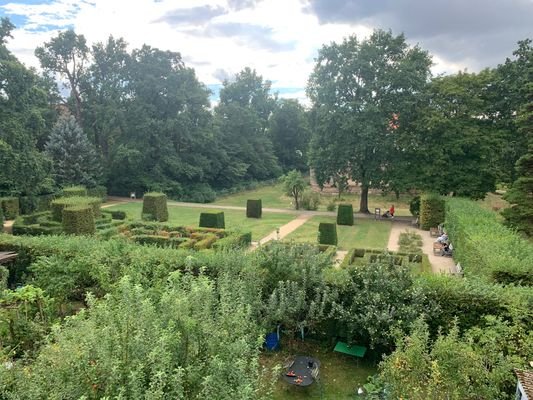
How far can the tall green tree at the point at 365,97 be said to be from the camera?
2844 centimetres

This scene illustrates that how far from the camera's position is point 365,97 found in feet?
97.0

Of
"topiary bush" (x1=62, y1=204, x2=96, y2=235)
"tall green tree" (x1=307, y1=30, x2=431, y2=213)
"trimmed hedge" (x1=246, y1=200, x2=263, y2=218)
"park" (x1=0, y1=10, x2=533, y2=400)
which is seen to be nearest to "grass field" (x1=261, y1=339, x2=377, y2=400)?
"park" (x1=0, y1=10, x2=533, y2=400)

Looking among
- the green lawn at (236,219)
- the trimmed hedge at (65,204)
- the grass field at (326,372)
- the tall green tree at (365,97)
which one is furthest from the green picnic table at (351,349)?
the tall green tree at (365,97)

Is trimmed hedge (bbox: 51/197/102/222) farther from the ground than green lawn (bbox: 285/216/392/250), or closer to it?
farther from the ground

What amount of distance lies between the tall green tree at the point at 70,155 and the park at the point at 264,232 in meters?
0.19

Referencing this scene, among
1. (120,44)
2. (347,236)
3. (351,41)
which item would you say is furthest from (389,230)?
(120,44)

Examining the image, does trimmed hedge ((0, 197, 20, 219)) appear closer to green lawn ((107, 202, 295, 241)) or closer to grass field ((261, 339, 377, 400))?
green lawn ((107, 202, 295, 241))

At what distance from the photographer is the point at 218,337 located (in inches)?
200

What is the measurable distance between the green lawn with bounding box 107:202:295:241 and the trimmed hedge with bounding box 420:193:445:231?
8.75 meters

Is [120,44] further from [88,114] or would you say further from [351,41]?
[351,41]

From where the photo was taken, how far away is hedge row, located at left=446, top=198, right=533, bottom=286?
9766 mm

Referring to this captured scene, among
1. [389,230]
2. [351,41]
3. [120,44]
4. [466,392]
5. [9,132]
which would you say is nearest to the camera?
[466,392]

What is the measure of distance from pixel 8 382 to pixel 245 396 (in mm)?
3189

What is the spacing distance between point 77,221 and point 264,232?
33.1 ft
